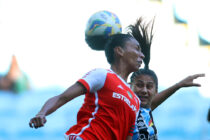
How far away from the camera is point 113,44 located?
16.8 ft

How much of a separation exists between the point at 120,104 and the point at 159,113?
19.1 meters

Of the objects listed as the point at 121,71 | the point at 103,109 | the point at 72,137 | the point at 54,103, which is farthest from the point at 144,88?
the point at 54,103

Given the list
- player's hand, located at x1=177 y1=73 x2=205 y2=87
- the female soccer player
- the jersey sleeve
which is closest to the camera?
the jersey sleeve

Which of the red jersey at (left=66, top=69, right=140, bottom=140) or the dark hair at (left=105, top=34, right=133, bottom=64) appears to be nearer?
the red jersey at (left=66, top=69, right=140, bottom=140)

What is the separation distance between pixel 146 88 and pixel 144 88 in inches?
1.4

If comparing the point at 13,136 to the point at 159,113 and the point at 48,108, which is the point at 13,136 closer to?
the point at 159,113

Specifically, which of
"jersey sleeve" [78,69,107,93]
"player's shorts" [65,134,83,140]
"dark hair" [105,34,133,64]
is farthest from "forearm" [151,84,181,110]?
"player's shorts" [65,134,83,140]

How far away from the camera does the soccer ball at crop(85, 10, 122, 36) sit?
5359 mm

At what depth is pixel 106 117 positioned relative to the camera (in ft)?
15.0

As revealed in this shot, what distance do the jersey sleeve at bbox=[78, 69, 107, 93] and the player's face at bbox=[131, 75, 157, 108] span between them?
3.31 feet

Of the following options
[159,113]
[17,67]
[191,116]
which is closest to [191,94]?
A: [191,116]

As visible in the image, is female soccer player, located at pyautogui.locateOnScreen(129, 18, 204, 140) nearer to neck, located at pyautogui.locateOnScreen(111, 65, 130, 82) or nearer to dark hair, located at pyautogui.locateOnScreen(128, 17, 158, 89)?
dark hair, located at pyautogui.locateOnScreen(128, 17, 158, 89)

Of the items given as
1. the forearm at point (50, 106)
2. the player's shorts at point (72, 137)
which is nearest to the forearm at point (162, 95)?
the player's shorts at point (72, 137)

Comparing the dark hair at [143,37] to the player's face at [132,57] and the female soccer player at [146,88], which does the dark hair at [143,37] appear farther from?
the player's face at [132,57]
